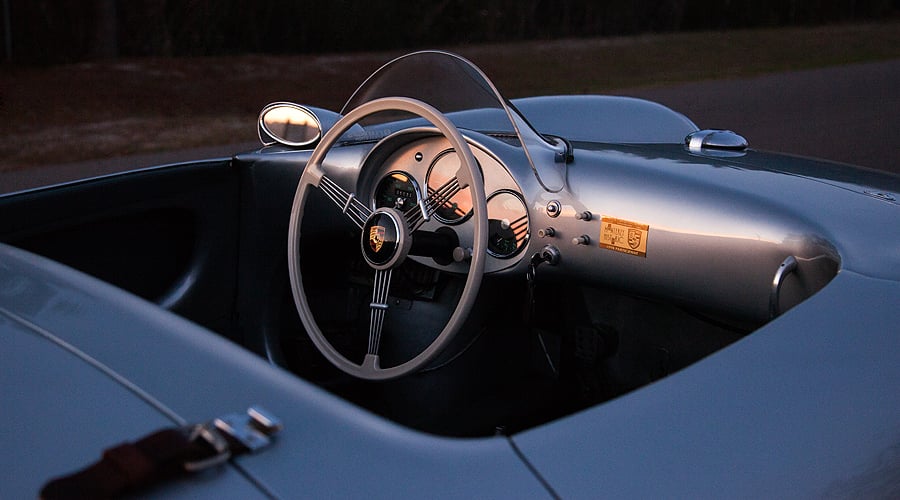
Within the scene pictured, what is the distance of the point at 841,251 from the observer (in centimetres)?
191

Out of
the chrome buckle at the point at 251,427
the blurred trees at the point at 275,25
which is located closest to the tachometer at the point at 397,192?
the chrome buckle at the point at 251,427

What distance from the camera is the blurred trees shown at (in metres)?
15.0

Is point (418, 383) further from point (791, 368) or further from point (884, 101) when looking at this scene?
point (884, 101)

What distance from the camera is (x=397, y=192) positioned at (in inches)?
110

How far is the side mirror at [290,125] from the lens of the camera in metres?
2.96

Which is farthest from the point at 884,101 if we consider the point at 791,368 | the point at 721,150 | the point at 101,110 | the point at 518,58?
the point at 791,368

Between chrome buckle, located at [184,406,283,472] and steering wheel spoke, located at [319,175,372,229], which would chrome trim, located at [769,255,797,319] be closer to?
steering wheel spoke, located at [319,175,372,229]

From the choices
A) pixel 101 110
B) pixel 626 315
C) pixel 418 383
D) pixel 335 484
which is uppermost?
pixel 335 484

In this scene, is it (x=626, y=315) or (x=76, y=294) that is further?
(x=626, y=315)

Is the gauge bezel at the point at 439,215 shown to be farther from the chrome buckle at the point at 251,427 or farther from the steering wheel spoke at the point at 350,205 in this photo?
the chrome buckle at the point at 251,427

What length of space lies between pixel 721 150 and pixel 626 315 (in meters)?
0.51

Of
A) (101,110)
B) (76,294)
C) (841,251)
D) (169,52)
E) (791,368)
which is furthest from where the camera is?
(169,52)

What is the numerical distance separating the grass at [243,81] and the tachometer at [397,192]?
754cm

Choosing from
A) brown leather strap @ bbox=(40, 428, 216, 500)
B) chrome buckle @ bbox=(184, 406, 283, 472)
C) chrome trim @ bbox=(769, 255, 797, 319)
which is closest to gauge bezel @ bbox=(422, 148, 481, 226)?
chrome trim @ bbox=(769, 255, 797, 319)
